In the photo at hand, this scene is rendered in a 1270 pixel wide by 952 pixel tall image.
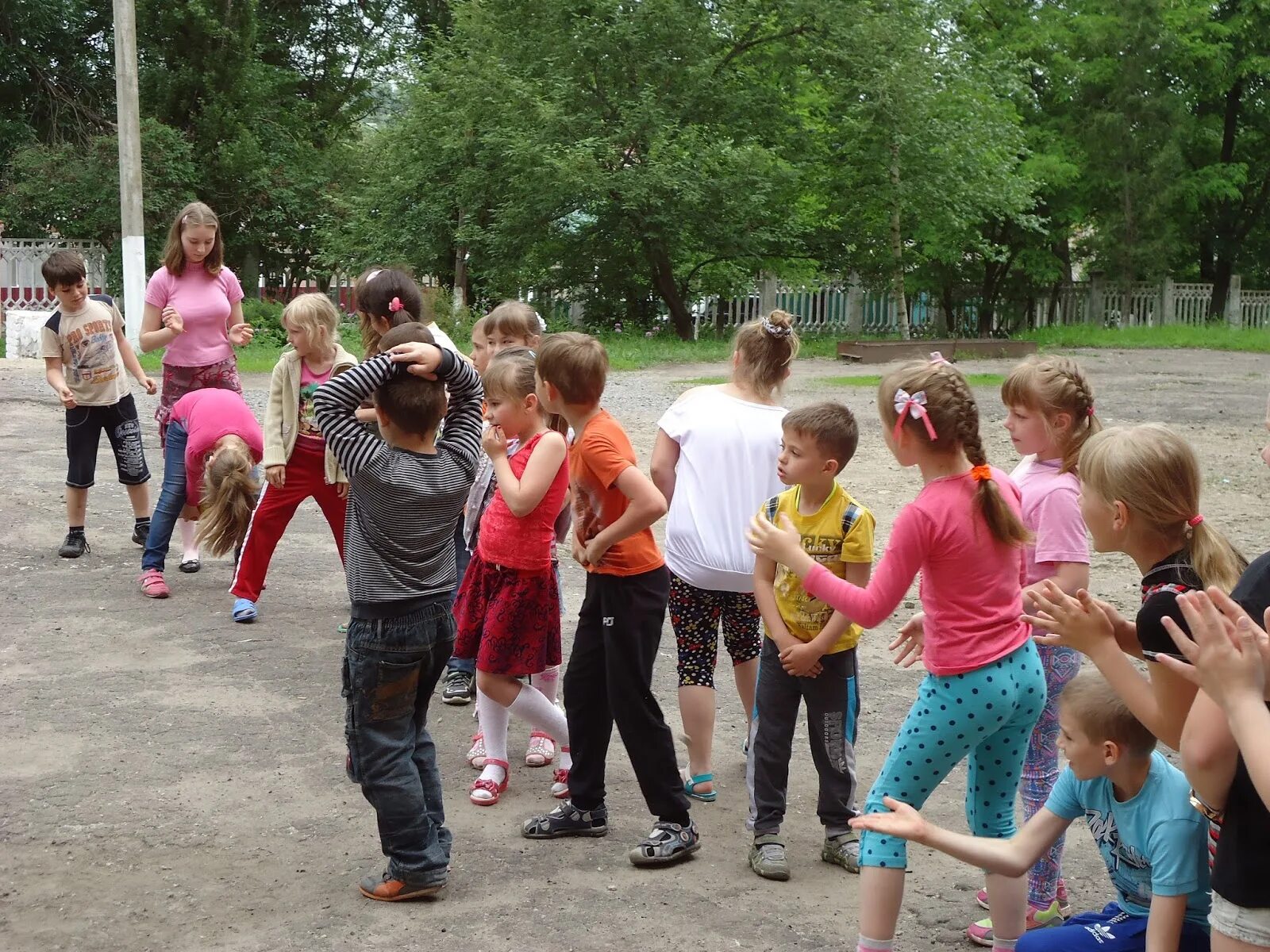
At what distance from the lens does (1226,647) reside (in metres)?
2.24

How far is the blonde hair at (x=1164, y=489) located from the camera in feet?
9.02

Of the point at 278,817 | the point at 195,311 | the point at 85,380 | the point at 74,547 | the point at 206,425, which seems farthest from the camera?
the point at 74,547

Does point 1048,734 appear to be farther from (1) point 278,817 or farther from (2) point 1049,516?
(1) point 278,817

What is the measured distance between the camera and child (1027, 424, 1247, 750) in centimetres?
259

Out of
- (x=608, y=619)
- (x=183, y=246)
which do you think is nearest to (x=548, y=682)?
(x=608, y=619)

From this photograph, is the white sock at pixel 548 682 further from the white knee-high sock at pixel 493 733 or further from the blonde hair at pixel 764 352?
the blonde hair at pixel 764 352

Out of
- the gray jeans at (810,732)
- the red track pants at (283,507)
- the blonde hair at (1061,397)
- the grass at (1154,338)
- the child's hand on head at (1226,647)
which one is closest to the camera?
the child's hand on head at (1226,647)

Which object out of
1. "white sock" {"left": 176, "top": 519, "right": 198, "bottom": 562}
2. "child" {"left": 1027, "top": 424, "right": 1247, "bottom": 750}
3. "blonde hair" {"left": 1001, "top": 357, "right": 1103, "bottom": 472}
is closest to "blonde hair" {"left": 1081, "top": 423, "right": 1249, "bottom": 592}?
"child" {"left": 1027, "top": 424, "right": 1247, "bottom": 750}

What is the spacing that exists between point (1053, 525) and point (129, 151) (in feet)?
63.0

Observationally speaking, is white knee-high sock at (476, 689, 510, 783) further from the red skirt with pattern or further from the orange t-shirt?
the orange t-shirt

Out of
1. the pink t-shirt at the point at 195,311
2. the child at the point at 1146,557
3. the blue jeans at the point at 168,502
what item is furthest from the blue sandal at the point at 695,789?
the pink t-shirt at the point at 195,311

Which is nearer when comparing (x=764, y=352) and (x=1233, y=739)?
(x=1233, y=739)

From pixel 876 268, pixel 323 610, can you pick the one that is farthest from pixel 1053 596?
pixel 876 268

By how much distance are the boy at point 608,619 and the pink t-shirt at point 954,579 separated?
0.82m
